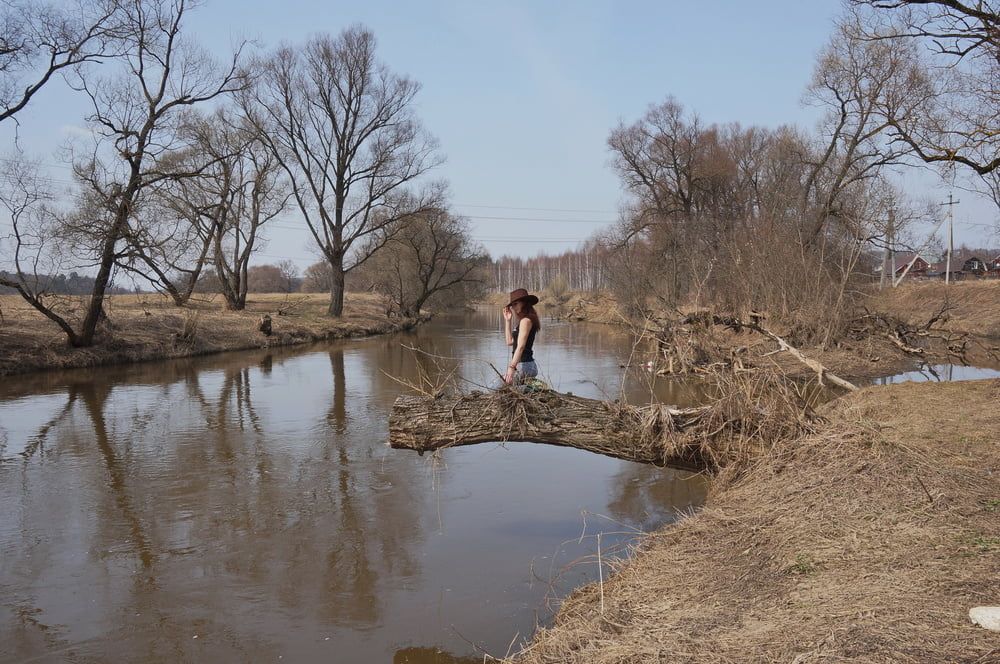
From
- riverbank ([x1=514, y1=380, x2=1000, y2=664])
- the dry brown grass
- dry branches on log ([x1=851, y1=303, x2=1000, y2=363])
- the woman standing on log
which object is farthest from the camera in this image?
the dry brown grass

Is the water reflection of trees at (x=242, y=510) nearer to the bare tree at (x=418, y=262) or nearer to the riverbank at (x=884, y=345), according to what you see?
the riverbank at (x=884, y=345)

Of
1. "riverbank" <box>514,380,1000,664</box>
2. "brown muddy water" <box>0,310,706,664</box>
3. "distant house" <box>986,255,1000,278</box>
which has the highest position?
"distant house" <box>986,255,1000,278</box>

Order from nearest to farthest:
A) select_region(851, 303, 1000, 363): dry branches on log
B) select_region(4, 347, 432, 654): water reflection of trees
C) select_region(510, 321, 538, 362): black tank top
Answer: select_region(4, 347, 432, 654): water reflection of trees
select_region(510, 321, 538, 362): black tank top
select_region(851, 303, 1000, 363): dry branches on log

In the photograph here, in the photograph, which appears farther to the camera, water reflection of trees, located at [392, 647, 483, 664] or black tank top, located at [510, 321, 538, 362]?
black tank top, located at [510, 321, 538, 362]

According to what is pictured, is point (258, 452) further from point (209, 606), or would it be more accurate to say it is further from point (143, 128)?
point (143, 128)

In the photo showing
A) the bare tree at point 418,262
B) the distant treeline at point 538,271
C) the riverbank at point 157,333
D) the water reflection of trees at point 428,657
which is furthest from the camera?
the distant treeline at point 538,271

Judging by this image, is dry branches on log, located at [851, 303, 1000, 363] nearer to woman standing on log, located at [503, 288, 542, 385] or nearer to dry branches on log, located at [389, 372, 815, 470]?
dry branches on log, located at [389, 372, 815, 470]

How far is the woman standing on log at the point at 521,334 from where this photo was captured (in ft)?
22.7

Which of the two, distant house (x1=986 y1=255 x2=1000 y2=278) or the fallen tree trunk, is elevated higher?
distant house (x1=986 y1=255 x2=1000 y2=278)

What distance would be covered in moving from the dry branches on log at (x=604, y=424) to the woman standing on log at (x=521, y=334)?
1.85 feet

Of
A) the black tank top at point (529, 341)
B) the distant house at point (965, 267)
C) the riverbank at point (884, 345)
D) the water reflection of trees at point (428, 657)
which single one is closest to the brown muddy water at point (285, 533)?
the water reflection of trees at point (428, 657)

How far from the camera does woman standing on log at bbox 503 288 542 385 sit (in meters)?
6.91

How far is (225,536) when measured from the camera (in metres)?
7.21

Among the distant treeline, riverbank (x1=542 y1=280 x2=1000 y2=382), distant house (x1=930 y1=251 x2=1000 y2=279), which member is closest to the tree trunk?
riverbank (x1=542 y1=280 x2=1000 y2=382)
